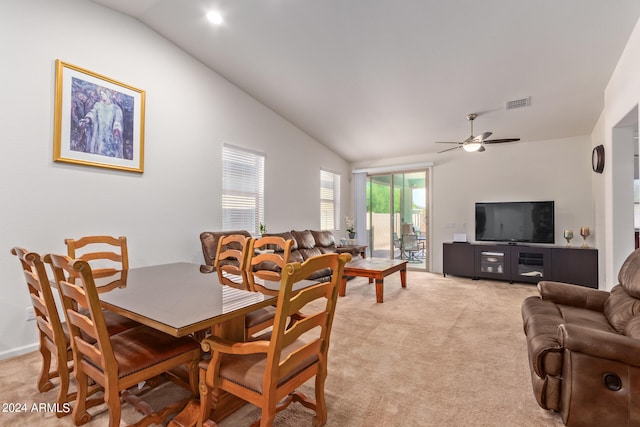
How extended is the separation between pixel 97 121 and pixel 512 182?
21.1 feet

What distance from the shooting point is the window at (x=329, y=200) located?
679 cm

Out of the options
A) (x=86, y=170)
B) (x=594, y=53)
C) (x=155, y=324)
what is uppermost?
(x=594, y=53)

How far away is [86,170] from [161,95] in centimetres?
127

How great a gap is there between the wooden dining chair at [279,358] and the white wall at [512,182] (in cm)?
549

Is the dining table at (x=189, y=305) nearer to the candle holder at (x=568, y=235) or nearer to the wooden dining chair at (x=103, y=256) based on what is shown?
the wooden dining chair at (x=103, y=256)

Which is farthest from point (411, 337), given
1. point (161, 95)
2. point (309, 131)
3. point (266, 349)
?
point (309, 131)

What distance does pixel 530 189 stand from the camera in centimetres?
571

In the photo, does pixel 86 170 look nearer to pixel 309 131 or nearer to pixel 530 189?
pixel 309 131

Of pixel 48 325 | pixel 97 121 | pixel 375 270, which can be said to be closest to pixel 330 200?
pixel 375 270

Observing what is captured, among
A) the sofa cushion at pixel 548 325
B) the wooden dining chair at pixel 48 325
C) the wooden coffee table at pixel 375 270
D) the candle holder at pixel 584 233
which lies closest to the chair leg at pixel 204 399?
the wooden dining chair at pixel 48 325

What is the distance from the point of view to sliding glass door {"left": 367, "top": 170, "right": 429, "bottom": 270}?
6.90m

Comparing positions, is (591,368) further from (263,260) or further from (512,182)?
→ (512,182)

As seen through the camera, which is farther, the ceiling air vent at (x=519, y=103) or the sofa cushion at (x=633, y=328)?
the ceiling air vent at (x=519, y=103)

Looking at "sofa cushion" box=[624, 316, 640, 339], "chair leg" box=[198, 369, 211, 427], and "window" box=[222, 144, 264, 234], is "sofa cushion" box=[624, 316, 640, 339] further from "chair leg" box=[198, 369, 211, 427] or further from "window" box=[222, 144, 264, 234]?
"window" box=[222, 144, 264, 234]
